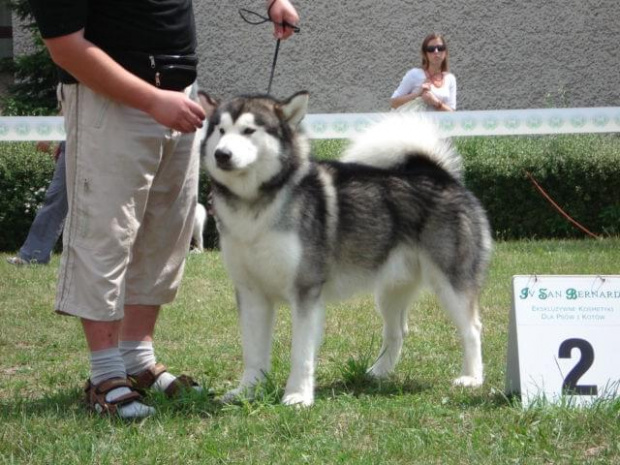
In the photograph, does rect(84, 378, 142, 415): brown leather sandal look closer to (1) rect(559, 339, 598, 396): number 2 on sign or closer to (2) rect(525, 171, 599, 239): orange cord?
(1) rect(559, 339, 598, 396): number 2 on sign

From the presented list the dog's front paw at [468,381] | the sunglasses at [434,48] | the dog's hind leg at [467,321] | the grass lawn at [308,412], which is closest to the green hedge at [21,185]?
the grass lawn at [308,412]

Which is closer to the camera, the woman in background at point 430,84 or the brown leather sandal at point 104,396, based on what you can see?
the brown leather sandal at point 104,396

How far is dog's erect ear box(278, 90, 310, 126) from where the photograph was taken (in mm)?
3543

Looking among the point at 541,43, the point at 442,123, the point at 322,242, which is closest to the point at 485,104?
the point at 541,43

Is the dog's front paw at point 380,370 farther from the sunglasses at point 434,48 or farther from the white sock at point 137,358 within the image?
the sunglasses at point 434,48

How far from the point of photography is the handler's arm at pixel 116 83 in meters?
3.09

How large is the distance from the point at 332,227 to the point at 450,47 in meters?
8.58

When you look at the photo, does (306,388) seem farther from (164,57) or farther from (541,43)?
(541,43)

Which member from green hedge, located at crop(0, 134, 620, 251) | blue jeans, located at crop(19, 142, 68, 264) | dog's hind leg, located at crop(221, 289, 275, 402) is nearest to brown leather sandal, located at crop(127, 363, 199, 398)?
dog's hind leg, located at crop(221, 289, 275, 402)

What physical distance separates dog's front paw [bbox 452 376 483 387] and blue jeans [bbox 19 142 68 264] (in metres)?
4.07

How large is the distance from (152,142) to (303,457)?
1214 millimetres

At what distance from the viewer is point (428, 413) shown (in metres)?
3.41

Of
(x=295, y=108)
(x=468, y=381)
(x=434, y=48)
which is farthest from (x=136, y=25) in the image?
(x=434, y=48)

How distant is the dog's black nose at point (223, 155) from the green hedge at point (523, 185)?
4.65m
